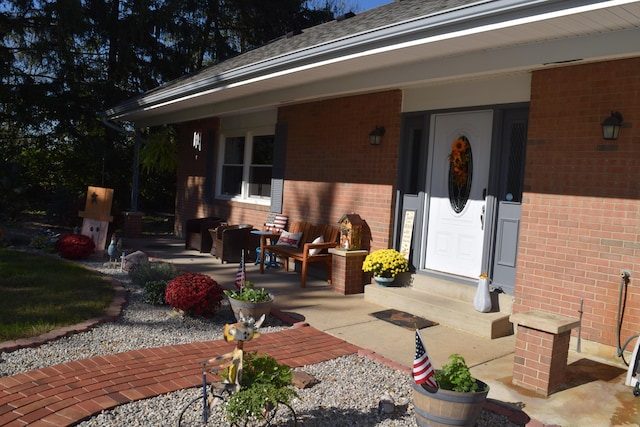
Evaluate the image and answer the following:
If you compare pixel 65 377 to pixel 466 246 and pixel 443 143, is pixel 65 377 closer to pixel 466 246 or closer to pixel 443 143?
pixel 466 246

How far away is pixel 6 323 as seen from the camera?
4.94 meters

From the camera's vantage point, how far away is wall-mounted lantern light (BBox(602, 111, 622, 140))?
15.6ft

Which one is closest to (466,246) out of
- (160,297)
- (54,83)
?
(160,297)

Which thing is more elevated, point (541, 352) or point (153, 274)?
point (541, 352)

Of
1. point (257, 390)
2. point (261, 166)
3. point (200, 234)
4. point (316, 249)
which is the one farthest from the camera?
point (261, 166)

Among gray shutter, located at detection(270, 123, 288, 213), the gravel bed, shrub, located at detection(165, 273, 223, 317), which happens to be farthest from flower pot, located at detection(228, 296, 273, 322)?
gray shutter, located at detection(270, 123, 288, 213)

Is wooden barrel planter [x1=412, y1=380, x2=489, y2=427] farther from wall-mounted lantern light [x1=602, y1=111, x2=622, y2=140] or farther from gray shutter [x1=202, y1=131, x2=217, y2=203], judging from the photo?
gray shutter [x1=202, y1=131, x2=217, y2=203]

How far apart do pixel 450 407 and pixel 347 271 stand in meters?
4.10

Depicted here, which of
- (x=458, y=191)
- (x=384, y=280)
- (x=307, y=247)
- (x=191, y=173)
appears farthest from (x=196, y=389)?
(x=191, y=173)

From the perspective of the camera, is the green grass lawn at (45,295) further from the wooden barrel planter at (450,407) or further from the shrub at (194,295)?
the wooden barrel planter at (450,407)

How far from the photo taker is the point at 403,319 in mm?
5895

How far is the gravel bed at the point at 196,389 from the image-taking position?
336 cm

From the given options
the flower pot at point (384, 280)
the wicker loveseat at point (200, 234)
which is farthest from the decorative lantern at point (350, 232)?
the wicker loveseat at point (200, 234)

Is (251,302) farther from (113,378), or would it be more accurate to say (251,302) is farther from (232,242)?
(232,242)
